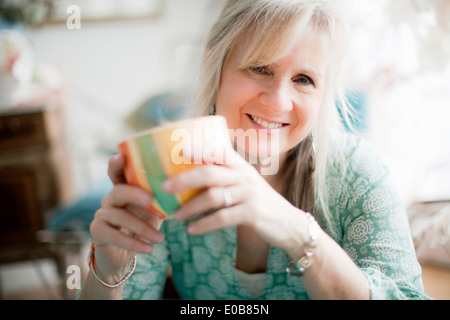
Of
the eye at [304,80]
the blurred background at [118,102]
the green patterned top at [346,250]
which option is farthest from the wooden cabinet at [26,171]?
the eye at [304,80]

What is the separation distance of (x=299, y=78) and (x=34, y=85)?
1895mm

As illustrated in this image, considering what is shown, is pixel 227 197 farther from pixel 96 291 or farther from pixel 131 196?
pixel 96 291

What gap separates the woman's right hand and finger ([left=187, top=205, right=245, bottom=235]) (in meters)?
0.06

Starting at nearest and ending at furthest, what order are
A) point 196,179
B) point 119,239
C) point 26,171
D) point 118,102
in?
point 196,179
point 119,239
point 26,171
point 118,102

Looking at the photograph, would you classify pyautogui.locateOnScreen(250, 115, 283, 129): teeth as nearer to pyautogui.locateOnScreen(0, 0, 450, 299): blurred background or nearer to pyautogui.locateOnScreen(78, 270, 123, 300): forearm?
pyautogui.locateOnScreen(0, 0, 450, 299): blurred background

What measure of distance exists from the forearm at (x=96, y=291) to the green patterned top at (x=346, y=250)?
95 millimetres

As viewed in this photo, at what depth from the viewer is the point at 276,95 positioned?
572 mm

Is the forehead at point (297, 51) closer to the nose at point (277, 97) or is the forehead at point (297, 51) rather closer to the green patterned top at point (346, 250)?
the nose at point (277, 97)

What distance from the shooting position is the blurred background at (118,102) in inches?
43.1

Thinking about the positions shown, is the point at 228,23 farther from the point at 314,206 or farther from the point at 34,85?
the point at 34,85

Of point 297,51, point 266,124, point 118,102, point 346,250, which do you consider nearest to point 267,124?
point 266,124

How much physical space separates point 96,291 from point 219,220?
0.29 meters

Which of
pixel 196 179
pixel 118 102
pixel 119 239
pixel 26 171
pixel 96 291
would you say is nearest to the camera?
pixel 196 179

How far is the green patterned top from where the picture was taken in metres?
0.54
